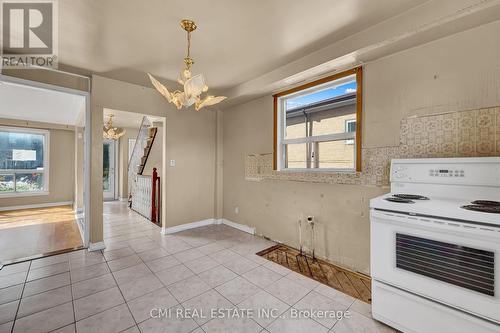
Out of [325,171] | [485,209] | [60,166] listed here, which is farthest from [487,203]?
[60,166]

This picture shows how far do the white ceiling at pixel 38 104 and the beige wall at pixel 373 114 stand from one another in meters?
3.45

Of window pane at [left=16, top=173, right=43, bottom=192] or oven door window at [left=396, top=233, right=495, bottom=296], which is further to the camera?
window pane at [left=16, top=173, right=43, bottom=192]

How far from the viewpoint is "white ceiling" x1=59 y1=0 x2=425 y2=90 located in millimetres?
1836

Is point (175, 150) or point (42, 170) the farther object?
point (42, 170)

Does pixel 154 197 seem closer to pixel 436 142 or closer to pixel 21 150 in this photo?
pixel 21 150

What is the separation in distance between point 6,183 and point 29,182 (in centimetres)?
42

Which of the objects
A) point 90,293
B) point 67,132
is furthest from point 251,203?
point 67,132

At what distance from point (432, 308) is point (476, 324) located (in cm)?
21

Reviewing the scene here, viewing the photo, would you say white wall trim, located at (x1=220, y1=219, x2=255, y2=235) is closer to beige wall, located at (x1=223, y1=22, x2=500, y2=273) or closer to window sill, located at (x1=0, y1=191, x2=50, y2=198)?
beige wall, located at (x1=223, y1=22, x2=500, y2=273)

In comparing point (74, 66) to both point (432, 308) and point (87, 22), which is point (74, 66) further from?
point (432, 308)

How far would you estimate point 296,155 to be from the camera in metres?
3.43

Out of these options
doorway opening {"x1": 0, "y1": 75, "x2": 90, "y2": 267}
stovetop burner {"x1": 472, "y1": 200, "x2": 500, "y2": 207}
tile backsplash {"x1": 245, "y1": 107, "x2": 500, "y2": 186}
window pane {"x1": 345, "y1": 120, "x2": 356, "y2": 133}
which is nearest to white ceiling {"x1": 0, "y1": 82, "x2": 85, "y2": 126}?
doorway opening {"x1": 0, "y1": 75, "x2": 90, "y2": 267}

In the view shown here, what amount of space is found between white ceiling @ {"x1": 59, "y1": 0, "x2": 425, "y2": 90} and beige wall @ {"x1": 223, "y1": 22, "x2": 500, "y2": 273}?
561mm

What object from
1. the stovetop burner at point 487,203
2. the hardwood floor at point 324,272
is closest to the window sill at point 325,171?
the stovetop burner at point 487,203
